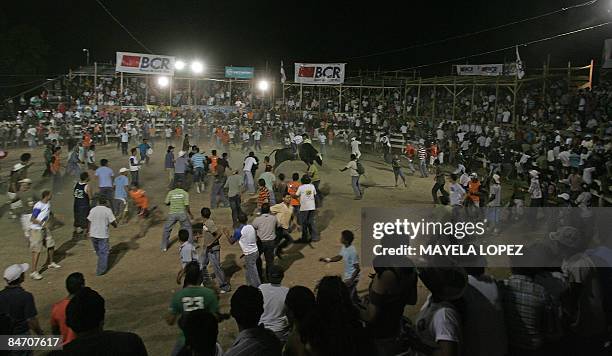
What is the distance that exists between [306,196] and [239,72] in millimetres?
28079

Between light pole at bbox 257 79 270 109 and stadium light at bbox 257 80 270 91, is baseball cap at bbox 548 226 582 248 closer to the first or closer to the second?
light pole at bbox 257 79 270 109

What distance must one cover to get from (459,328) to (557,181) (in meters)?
15.2

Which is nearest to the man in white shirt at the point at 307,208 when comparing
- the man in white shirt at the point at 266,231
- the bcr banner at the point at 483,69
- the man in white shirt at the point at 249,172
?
the man in white shirt at the point at 266,231

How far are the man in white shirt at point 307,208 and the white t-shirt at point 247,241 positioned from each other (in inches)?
126

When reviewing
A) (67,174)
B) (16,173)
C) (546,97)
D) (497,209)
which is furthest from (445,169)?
(16,173)

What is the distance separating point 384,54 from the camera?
51312 millimetres

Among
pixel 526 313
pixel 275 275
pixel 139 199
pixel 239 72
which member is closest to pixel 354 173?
pixel 139 199

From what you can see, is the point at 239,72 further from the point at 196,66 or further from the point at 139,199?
the point at 139,199

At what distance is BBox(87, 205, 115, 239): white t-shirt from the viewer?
1005cm

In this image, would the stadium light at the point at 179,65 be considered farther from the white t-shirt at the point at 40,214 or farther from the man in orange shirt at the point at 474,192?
the white t-shirt at the point at 40,214

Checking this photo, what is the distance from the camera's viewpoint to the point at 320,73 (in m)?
37.1

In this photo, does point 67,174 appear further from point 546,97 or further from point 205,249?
point 546,97

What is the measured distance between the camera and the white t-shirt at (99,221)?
33.0 feet

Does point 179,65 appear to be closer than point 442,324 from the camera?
No
